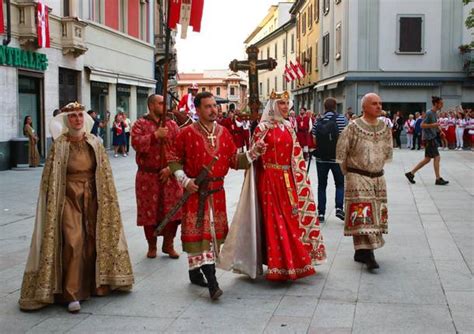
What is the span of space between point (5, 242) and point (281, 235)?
3.94m

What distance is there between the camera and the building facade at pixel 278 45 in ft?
189

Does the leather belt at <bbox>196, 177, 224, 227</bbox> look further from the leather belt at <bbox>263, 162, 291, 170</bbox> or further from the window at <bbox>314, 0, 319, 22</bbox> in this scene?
the window at <bbox>314, 0, 319, 22</bbox>

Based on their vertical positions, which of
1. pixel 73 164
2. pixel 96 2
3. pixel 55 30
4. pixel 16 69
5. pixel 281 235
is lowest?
pixel 281 235

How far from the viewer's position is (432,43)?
31.2 m

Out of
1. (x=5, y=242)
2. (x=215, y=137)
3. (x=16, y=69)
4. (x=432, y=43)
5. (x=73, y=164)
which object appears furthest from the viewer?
(x=432, y=43)

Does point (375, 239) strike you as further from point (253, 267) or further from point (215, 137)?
point (215, 137)

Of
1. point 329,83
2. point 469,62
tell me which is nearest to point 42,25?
point 329,83

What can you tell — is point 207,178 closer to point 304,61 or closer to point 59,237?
point 59,237

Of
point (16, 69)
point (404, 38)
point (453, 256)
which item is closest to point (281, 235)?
point (453, 256)

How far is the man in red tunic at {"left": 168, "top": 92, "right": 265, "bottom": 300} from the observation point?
5.95 metres

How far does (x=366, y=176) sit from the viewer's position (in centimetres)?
693

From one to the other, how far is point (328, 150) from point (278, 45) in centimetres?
5657

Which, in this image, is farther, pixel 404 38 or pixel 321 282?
pixel 404 38

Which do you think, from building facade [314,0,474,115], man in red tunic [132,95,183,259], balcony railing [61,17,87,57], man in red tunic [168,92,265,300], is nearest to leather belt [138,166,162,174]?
man in red tunic [132,95,183,259]
